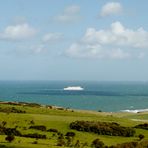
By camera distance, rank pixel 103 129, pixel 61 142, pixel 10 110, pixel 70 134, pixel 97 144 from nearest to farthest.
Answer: pixel 61 142, pixel 97 144, pixel 70 134, pixel 103 129, pixel 10 110

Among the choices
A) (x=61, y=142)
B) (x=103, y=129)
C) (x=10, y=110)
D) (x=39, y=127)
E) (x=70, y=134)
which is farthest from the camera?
(x=10, y=110)

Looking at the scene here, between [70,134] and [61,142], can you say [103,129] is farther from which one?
[61,142]

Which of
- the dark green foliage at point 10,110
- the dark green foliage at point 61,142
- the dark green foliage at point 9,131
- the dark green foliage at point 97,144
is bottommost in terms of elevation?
the dark green foliage at point 97,144

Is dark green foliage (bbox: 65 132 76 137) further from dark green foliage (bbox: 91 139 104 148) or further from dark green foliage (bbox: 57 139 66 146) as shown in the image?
dark green foliage (bbox: 57 139 66 146)

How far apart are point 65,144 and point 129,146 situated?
8.27m

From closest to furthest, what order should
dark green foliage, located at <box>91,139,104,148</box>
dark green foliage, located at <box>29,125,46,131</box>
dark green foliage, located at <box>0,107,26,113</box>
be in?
dark green foliage, located at <box>91,139,104,148</box>, dark green foliage, located at <box>29,125,46,131</box>, dark green foliage, located at <box>0,107,26,113</box>

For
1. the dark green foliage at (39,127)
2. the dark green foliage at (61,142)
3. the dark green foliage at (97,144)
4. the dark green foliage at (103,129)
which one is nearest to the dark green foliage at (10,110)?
the dark green foliage at (39,127)

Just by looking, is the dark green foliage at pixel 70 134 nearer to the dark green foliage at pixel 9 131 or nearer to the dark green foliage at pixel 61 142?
the dark green foliage at pixel 9 131

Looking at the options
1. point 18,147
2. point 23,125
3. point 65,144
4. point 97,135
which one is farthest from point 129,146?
point 23,125

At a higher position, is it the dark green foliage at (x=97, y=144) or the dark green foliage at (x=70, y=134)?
the dark green foliage at (x=70, y=134)

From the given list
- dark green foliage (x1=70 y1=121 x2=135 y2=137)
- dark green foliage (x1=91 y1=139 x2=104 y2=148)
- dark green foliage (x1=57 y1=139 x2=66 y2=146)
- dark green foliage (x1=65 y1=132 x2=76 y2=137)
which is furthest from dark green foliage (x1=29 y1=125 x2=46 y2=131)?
dark green foliage (x1=91 y1=139 x2=104 y2=148)

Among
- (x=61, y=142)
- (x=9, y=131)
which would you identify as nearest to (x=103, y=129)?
(x=9, y=131)

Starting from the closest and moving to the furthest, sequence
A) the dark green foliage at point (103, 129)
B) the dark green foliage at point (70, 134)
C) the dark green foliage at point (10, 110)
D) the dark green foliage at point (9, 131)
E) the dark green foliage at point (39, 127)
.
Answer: the dark green foliage at point (9, 131) → the dark green foliage at point (70, 134) → the dark green foliage at point (39, 127) → the dark green foliage at point (103, 129) → the dark green foliage at point (10, 110)

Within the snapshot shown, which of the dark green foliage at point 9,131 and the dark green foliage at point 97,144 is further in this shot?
the dark green foliage at point 9,131
